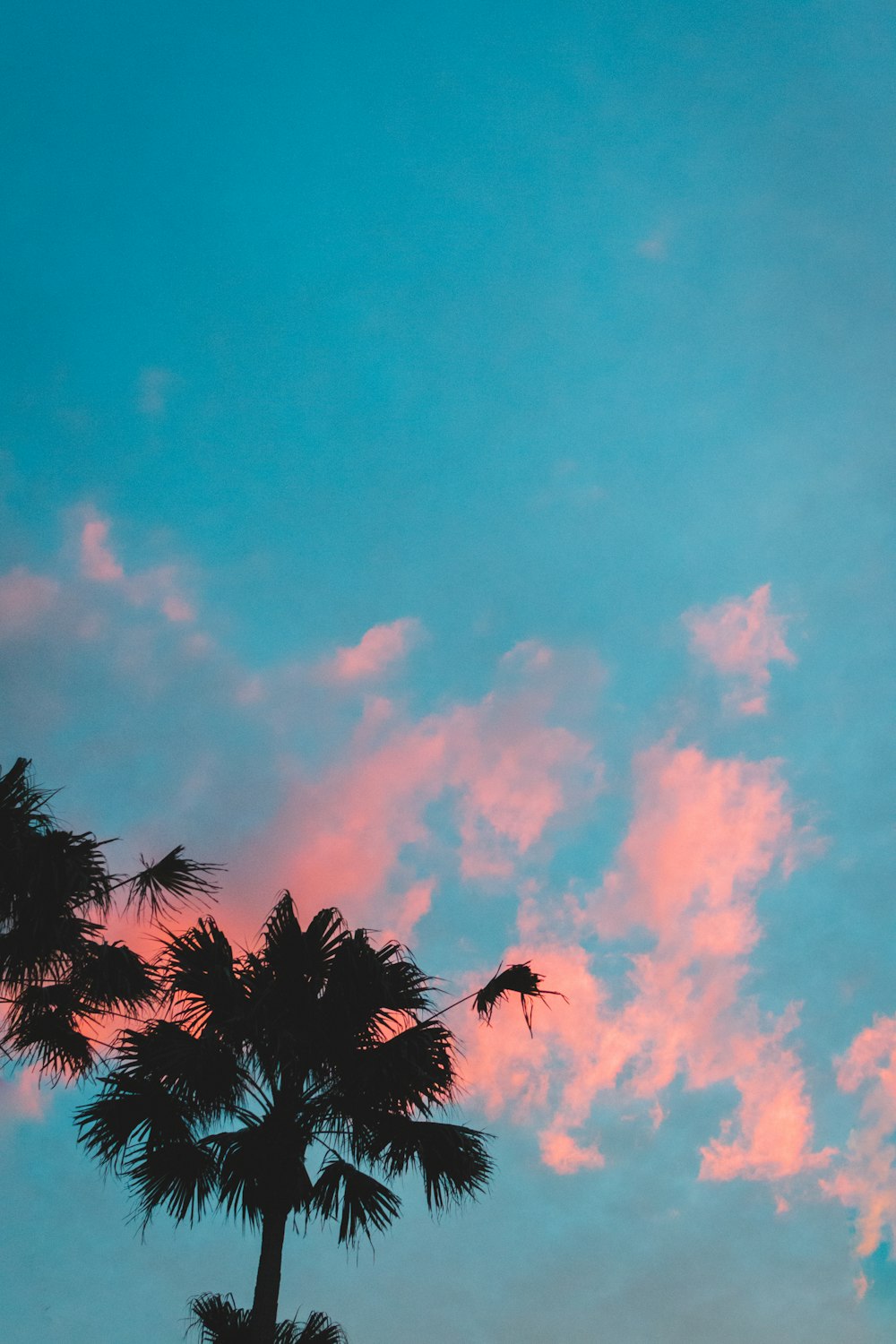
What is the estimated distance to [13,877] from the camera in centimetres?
1042

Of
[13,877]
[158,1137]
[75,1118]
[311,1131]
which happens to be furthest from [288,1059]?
[13,877]

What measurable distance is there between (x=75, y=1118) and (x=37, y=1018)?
1.34 meters

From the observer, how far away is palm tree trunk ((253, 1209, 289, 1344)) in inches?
453

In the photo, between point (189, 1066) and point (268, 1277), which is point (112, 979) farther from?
point (268, 1277)

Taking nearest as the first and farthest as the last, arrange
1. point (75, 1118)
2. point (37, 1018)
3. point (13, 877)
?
point (13, 877) < point (75, 1118) < point (37, 1018)

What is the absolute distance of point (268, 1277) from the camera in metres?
11.7

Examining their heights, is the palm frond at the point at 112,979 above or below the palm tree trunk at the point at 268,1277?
above

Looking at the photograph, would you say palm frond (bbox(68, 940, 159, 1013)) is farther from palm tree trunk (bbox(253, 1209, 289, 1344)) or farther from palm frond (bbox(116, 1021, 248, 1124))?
palm tree trunk (bbox(253, 1209, 289, 1344))

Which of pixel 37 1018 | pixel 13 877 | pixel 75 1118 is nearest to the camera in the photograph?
pixel 13 877

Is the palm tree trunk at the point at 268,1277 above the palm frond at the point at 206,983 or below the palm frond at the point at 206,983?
below

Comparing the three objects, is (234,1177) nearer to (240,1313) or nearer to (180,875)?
(240,1313)

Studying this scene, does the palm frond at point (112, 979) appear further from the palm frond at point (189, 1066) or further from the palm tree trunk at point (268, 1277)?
the palm tree trunk at point (268, 1277)

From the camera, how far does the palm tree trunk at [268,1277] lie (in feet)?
37.8

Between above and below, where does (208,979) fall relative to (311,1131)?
above
